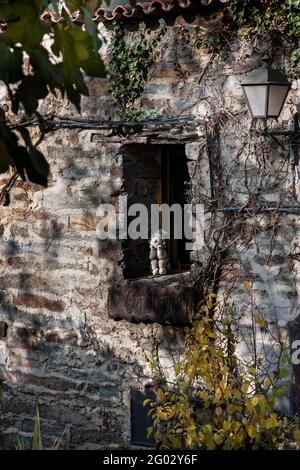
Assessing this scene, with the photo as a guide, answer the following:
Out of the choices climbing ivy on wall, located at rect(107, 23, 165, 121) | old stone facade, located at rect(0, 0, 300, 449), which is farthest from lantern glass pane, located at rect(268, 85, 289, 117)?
climbing ivy on wall, located at rect(107, 23, 165, 121)

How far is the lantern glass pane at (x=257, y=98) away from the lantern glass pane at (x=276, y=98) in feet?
0.12

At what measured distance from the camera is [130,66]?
632cm

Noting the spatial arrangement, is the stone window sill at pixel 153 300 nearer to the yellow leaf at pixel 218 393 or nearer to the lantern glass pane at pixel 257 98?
the yellow leaf at pixel 218 393

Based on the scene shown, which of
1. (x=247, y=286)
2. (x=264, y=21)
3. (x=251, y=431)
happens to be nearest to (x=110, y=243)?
(x=247, y=286)

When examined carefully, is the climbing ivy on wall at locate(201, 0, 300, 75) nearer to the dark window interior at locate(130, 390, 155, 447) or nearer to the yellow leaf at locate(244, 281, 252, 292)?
the yellow leaf at locate(244, 281, 252, 292)

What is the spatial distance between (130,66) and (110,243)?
4.30ft

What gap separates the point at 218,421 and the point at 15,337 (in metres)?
2.55

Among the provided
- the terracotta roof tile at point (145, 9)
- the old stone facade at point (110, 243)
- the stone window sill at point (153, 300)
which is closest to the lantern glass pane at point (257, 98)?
the old stone facade at point (110, 243)

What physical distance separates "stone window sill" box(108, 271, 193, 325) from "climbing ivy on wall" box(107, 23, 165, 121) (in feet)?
3.94

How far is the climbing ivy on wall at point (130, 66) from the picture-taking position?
6.27 m

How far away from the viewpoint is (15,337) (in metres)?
7.12

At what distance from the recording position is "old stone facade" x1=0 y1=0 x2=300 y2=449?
5863mm
